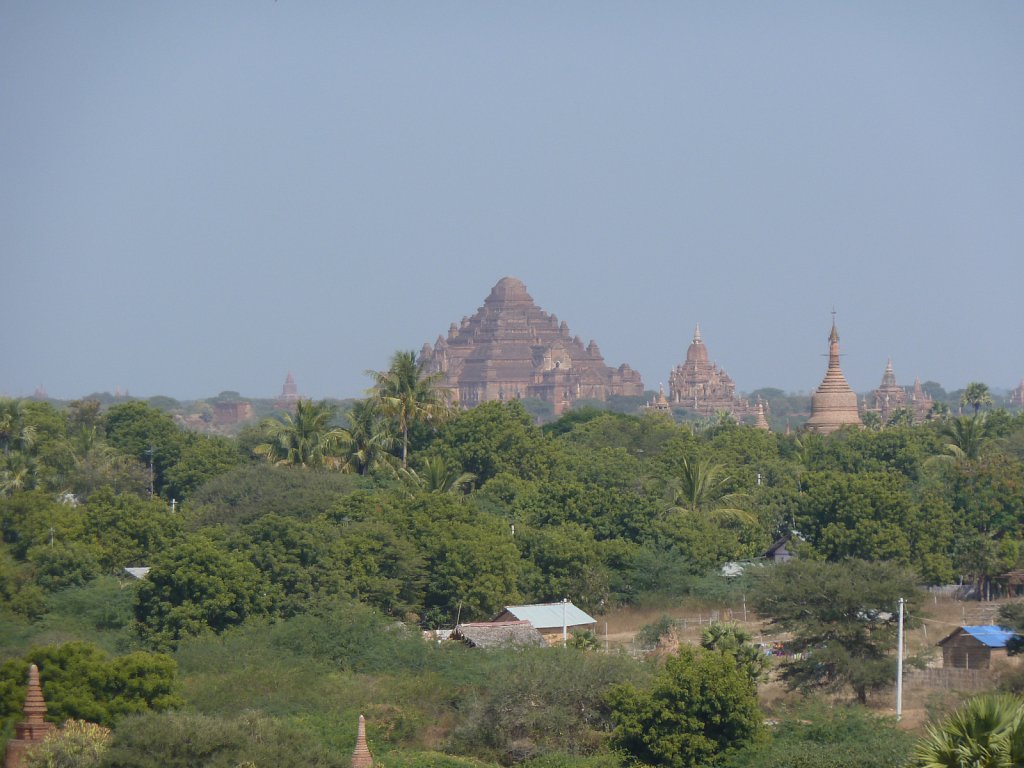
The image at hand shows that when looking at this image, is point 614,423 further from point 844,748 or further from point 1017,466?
point 844,748

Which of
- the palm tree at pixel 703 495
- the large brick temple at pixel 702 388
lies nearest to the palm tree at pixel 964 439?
the palm tree at pixel 703 495

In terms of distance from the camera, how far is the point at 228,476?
2194 inches

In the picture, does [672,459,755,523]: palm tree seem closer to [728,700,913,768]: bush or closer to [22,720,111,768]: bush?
[728,700,913,768]: bush

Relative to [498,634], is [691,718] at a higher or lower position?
lower

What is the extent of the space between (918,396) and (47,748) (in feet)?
575

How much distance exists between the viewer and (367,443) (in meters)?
60.8

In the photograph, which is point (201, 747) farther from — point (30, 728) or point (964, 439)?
point (964, 439)

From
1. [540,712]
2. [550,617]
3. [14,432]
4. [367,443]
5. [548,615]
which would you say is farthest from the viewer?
[14,432]

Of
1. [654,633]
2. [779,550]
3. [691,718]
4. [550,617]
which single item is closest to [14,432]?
[779,550]

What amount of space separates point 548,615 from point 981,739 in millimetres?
24506

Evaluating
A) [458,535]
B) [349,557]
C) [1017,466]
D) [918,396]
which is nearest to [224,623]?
[349,557]

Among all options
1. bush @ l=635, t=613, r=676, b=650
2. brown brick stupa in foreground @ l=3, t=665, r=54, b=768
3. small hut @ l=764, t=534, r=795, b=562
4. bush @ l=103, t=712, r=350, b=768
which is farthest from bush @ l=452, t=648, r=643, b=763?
small hut @ l=764, t=534, r=795, b=562

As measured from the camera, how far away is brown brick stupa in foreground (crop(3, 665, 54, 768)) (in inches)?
1083

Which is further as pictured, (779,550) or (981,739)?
(779,550)
